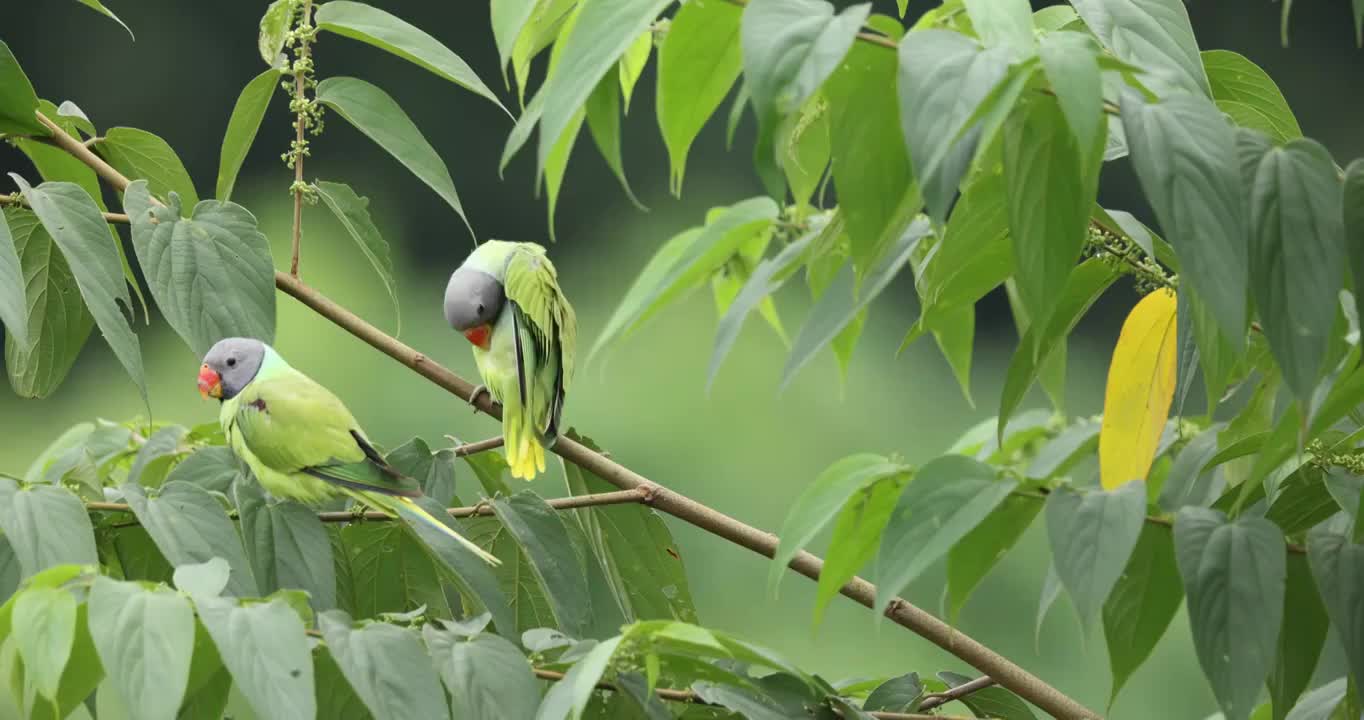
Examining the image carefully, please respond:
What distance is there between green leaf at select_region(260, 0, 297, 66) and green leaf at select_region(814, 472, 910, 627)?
298mm

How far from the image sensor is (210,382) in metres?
0.61

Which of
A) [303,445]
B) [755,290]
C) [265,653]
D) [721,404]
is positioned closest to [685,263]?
[755,290]

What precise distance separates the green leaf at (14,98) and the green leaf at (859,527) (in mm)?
314

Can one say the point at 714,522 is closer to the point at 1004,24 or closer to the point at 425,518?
the point at 425,518

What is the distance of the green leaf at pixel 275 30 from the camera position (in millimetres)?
559

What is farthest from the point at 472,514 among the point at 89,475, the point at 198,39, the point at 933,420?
the point at 198,39

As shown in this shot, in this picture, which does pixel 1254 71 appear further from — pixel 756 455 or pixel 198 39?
pixel 198 39

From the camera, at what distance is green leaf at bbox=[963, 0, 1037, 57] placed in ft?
1.07

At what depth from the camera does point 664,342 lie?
1.85 m

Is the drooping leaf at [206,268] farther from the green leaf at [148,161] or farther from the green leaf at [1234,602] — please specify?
the green leaf at [1234,602]

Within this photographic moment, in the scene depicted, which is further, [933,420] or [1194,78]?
[933,420]

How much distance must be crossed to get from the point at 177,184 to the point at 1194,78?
15.4 inches

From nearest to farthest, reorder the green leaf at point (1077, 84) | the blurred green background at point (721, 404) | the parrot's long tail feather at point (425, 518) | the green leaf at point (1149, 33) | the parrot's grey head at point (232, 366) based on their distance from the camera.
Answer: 1. the green leaf at point (1077, 84)
2. the green leaf at point (1149, 33)
3. the parrot's long tail feather at point (425, 518)
4. the parrot's grey head at point (232, 366)
5. the blurred green background at point (721, 404)

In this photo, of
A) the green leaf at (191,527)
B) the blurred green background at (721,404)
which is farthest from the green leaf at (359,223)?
the blurred green background at (721,404)
